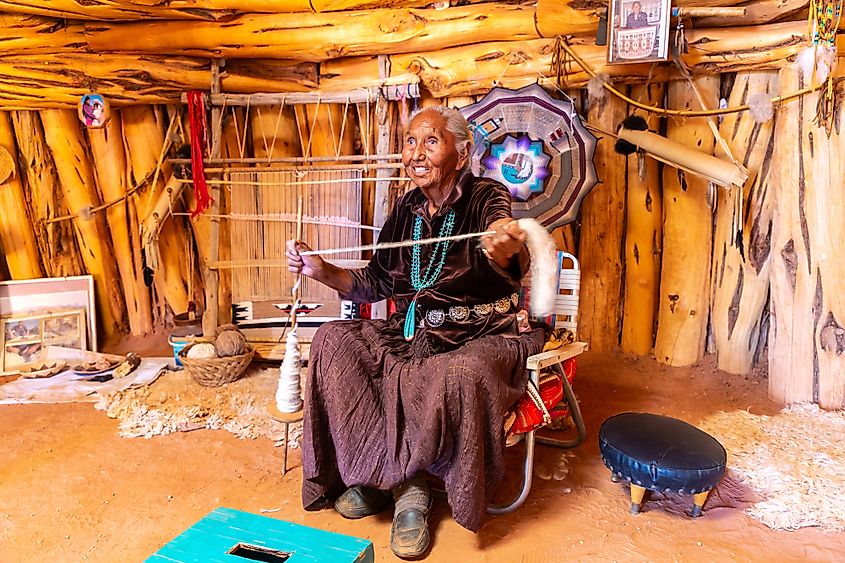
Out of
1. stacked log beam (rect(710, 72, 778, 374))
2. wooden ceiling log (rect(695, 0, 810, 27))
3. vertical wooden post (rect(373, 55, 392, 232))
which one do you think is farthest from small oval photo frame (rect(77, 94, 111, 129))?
stacked log beam (rect(710, 72, 778, 374))

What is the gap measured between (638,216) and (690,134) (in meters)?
0.60

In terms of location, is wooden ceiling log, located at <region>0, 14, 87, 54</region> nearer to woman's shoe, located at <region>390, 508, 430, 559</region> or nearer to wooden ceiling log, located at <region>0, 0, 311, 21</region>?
wooden ceiling log, located at <region>0, 0, 311, 21</region>

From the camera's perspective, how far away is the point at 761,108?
11.6 ft

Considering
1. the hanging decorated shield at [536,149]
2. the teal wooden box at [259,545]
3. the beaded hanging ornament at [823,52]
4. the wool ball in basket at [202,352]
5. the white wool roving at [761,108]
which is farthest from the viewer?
the wool ball in basket at [202,352]

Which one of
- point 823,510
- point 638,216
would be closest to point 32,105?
point 638,216

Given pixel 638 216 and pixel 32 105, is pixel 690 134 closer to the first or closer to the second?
pixel 638 216

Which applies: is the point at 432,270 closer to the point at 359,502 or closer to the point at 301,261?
the point at 301,261

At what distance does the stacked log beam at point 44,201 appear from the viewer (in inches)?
185

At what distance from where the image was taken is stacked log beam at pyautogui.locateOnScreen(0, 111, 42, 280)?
4.66 m

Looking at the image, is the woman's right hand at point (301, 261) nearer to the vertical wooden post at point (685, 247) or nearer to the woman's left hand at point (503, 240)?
the woman's left hand at point (503, 240)

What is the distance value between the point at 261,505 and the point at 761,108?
3448mm

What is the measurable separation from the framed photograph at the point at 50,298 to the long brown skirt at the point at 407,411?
3.06 metres

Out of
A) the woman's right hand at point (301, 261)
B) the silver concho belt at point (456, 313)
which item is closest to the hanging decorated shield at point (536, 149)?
the silver concho belt at point (456, 313)

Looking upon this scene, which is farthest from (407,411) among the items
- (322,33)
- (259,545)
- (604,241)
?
(322,33)
